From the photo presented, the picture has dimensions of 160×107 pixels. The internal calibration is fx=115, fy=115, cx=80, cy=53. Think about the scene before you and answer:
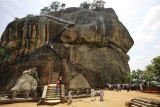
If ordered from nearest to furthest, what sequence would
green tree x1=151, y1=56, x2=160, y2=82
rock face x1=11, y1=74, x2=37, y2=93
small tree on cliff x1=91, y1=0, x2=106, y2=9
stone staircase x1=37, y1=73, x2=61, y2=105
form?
stone staircase x1=37, y1=73, x2=61, y2=105
rock face x1=11, y1=74, x2=37, y2=93
green tree x1=151, y1=56, x2=160, y2=82
small tree on cliff x1=91, y1=0, x2=106, y2=9

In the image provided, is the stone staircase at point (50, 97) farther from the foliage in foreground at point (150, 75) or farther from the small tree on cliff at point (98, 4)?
the small tree on cliff at point (98, 4)

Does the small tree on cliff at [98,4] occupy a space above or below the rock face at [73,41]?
above

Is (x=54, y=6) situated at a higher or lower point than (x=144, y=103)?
higher

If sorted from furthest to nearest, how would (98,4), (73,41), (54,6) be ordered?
(54,6) → (98,4) → (73,41)

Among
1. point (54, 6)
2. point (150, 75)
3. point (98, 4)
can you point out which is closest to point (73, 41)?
point (150, 75)

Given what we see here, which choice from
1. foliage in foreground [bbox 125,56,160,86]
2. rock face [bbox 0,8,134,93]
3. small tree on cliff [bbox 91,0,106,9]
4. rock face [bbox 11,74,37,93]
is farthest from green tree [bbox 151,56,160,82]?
small tree on cliff [bbox 91,0,106,9]

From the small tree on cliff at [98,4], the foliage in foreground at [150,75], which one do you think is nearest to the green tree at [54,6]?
the small tree on cliff at [98,4]

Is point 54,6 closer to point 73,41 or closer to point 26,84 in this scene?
point 73,41

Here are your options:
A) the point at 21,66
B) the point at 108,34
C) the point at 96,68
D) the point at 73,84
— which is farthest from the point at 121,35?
the point at 21,66

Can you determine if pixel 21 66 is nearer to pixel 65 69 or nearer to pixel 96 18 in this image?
pixel 65 69

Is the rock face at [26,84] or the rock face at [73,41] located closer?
the rock face at [26,84]

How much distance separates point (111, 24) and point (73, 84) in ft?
70.5

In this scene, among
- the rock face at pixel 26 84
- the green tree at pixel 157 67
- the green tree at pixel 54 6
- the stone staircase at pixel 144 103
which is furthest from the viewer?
the green tree at pixel 54 6

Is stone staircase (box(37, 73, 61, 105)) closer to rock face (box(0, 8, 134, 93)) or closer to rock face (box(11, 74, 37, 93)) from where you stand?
rock face (box(11, 74, 37, 93))
